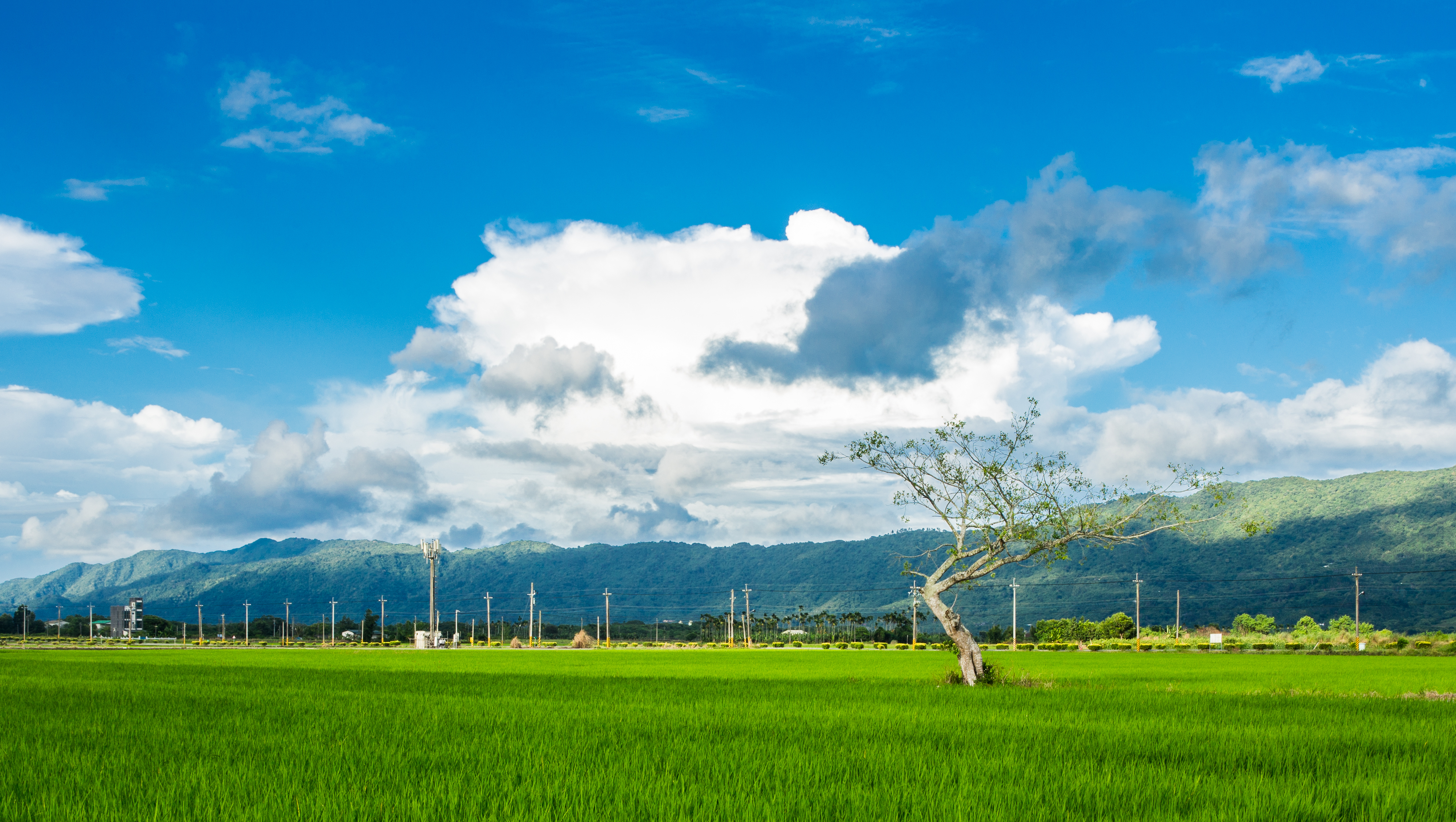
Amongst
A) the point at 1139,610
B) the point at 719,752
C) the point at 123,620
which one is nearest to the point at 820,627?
the point at 1139,610

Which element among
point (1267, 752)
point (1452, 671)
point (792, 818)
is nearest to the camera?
point (792, 818)

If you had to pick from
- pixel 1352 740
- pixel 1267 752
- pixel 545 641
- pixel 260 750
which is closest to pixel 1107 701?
pixel 1352 740

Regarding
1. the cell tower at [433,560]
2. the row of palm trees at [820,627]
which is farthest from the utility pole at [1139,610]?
the cell tower at [433,560]

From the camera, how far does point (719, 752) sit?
34.1 ft

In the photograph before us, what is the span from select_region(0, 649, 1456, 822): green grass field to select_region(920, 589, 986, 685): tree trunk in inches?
30.6

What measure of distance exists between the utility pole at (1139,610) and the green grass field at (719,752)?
2683 inches

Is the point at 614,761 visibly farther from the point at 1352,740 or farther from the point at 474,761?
the point at 1352,740

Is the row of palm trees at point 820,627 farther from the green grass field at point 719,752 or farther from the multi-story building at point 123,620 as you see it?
the green grass field at point 719,752

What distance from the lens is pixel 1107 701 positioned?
18219 millimetres

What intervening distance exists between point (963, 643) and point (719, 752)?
13.5 metres

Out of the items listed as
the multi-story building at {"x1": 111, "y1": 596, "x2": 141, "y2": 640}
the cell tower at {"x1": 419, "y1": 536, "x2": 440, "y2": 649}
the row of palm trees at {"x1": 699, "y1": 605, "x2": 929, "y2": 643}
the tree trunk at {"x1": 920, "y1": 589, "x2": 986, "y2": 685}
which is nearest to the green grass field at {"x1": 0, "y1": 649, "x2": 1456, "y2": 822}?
the tree trunk at {"x1": 920, "y1": 589, "x2": 986, "y2": 685}

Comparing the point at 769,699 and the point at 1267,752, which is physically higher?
the point at 1267,752

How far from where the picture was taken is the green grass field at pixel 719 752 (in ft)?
24.5

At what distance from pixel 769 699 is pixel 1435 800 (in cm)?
1265
